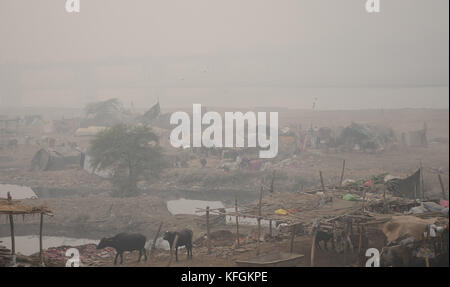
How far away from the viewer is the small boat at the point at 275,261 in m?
8.09

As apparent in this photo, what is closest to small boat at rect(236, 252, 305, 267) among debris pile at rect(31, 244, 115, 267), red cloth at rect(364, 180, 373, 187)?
debris pile at rect(31, 244, 115, 267)

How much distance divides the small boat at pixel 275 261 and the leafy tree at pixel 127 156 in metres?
7.20

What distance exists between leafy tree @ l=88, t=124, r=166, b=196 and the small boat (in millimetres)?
7198

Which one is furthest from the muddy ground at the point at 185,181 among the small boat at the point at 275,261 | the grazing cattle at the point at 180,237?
the small boat at the point at 275,261

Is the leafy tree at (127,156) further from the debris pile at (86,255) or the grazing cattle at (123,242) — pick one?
the grazing cattle at (123,242)

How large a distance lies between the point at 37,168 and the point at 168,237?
9009mm

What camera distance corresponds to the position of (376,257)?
8250 millimetres

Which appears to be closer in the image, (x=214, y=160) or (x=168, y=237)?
(x=168, y=237)

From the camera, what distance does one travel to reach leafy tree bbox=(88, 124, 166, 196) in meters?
14.9

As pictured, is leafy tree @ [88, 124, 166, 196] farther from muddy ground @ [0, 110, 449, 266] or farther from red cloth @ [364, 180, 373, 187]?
red cloth @ [364, 180, 373, 187]

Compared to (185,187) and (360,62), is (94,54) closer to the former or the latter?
(185,187)

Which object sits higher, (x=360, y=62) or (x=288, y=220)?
(x=360, y=62)
